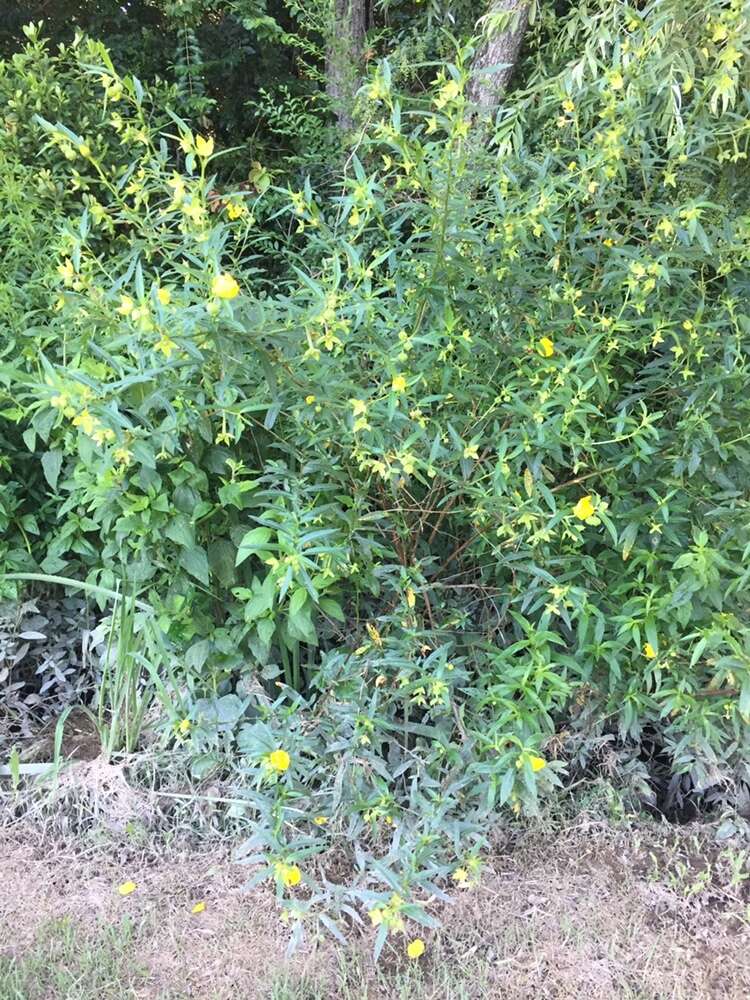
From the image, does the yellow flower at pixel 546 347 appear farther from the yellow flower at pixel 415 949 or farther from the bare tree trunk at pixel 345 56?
the bare tree trunk at pixel 345 56

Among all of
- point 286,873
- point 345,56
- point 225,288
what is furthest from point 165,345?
point 345,56

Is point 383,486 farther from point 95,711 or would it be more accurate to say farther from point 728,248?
point 95,711

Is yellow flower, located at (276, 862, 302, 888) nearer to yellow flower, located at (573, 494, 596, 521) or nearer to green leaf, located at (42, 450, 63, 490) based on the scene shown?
yellow flower, located at (573, 494, 596, 521)

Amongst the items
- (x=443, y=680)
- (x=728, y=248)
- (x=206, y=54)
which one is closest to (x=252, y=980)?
(x=443, y=680)

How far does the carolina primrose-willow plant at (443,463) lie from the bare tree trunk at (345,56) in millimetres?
1714

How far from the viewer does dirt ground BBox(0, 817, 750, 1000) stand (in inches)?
69.4

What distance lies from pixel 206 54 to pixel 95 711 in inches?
136

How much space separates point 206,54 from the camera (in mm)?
4035

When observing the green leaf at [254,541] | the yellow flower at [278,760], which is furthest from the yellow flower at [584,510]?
the yellow flower at [278,760]

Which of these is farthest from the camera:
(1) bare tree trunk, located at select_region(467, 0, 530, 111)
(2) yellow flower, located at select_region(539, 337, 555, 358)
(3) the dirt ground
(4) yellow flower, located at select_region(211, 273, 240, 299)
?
(1) bare tree trunk, located at select_region(467, 0, 530, 111)

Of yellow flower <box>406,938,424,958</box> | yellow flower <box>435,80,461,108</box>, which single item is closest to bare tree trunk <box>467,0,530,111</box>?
yellow flower <box>435,80,461,108</box>

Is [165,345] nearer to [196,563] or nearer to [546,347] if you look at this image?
[196,563]

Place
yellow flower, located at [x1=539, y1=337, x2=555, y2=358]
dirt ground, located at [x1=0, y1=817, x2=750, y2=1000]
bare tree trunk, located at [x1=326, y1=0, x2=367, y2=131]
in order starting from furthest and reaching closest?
bare tree trunk, located at [x1=326, y1=0, x2=367, y2=131], yellow flower, located at [x1=539, y1=337, x2=555, y2=358], dirt ground, located at [x1=0, y1=817, x2=750, y2=1000]

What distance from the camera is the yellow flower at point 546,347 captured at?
1931 mm
